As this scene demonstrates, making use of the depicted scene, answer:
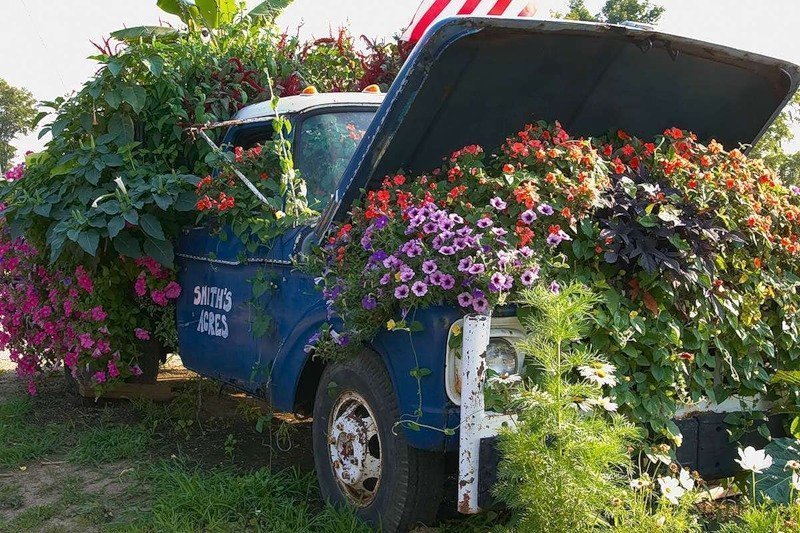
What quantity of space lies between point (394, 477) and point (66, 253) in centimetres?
306

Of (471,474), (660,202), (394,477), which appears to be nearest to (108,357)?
(394,477)

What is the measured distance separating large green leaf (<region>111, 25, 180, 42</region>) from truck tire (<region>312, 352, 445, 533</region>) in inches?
161

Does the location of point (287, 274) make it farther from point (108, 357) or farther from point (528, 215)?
point (108, 357)

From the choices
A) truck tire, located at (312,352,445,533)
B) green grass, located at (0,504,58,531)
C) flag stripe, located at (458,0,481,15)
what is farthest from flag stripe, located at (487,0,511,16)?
green grass, located at (0,504,58,531)

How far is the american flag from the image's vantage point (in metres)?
7.61

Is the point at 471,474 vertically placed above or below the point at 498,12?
below

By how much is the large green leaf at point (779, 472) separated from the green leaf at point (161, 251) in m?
3.30

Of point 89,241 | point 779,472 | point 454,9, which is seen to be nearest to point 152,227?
point 89,241

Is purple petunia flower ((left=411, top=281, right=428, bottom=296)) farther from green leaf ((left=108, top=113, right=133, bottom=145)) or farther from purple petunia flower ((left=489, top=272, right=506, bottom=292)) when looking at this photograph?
green leaf ((left=108, top=113, right=133, bottom=145))

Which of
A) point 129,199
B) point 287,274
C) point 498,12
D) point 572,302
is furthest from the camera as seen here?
point 498,12

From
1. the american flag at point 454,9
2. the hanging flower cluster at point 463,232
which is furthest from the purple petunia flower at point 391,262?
the american flag at point 454,9

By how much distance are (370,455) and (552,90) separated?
6.23ft

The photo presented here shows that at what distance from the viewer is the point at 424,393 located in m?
3.12

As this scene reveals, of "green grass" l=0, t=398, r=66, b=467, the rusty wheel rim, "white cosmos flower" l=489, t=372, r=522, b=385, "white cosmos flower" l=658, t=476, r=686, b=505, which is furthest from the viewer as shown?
"green grass" l=0, t=398, r=66, b=467
